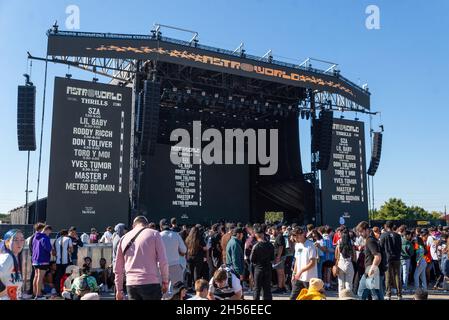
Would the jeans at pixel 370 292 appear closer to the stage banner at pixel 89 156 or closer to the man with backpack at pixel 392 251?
the man with backpack at pixel 392 251

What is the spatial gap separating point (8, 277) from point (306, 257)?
392 centimetres

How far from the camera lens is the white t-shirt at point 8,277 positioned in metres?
5.22

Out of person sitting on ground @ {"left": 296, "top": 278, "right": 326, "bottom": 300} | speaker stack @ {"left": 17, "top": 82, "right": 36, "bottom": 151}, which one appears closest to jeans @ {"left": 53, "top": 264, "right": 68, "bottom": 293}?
person sitting on ground @ {"left": 296, "top": 278, "right": 326, "bottom": 300}

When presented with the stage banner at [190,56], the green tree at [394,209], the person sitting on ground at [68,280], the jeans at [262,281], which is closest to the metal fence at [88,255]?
the person sitting on ground at [68,280]

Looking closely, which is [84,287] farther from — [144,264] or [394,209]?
[394,209]

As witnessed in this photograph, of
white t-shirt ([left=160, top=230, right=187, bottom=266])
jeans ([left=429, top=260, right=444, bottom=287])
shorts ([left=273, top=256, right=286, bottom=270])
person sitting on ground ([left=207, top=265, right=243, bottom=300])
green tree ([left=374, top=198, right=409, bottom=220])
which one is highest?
green tree ([left=374, top=198, right=409, bottom=220])

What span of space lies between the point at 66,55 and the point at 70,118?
2.22 m

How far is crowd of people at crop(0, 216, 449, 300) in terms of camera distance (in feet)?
17.5

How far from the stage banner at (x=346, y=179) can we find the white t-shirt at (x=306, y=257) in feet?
49.8

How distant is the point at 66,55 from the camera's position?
665 inches

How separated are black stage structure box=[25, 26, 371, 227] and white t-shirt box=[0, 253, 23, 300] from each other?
11.4 meters

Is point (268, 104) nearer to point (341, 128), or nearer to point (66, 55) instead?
point (341, 128)

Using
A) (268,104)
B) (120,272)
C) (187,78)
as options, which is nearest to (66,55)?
(187,78)

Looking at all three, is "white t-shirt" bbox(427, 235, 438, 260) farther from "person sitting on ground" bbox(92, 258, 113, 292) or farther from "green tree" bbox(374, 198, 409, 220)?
"green tree" bbox(374, 198, 409, 220)
